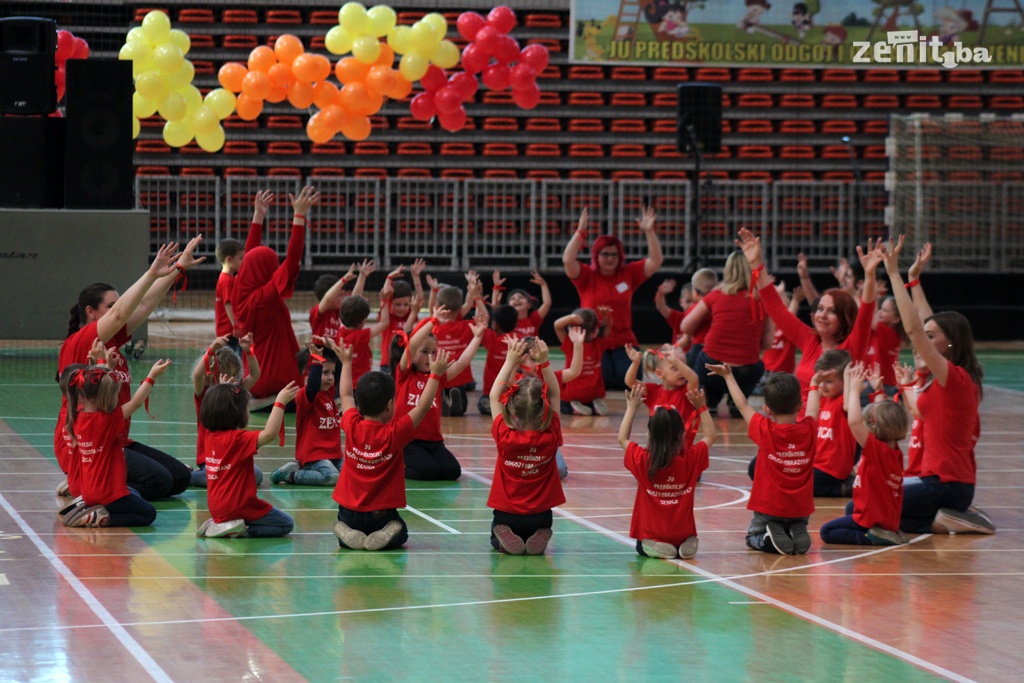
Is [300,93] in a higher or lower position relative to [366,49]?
lower

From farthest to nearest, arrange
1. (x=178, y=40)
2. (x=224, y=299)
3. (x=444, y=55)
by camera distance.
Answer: (x=444, y=55) < (x=178, y=40) < (x=224, y=299)

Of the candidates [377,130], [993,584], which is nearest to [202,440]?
[993,584]

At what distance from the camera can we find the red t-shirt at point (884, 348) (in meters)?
10.4

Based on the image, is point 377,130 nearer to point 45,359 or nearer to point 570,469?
point 45,359

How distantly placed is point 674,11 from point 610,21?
3.07 ft

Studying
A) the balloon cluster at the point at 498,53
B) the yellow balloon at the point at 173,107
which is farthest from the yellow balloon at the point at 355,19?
the yellow balloon at the point at 173,107

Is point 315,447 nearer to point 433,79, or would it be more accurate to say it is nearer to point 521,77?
point 521,77

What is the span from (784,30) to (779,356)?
8757mm

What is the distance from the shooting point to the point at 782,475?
6250 mm

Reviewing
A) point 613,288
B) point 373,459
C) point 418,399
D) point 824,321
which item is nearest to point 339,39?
point 613,288

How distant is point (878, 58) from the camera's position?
20.2 metres

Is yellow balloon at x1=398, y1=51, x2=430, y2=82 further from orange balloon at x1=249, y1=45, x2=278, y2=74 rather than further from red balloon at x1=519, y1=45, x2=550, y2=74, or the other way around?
orange balloon at x1=249, y1=45, x2=278, y2=74

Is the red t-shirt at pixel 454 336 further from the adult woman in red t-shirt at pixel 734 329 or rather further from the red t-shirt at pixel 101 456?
the red t-shirt at pixel 101 456

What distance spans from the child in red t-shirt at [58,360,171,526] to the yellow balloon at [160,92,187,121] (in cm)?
939
